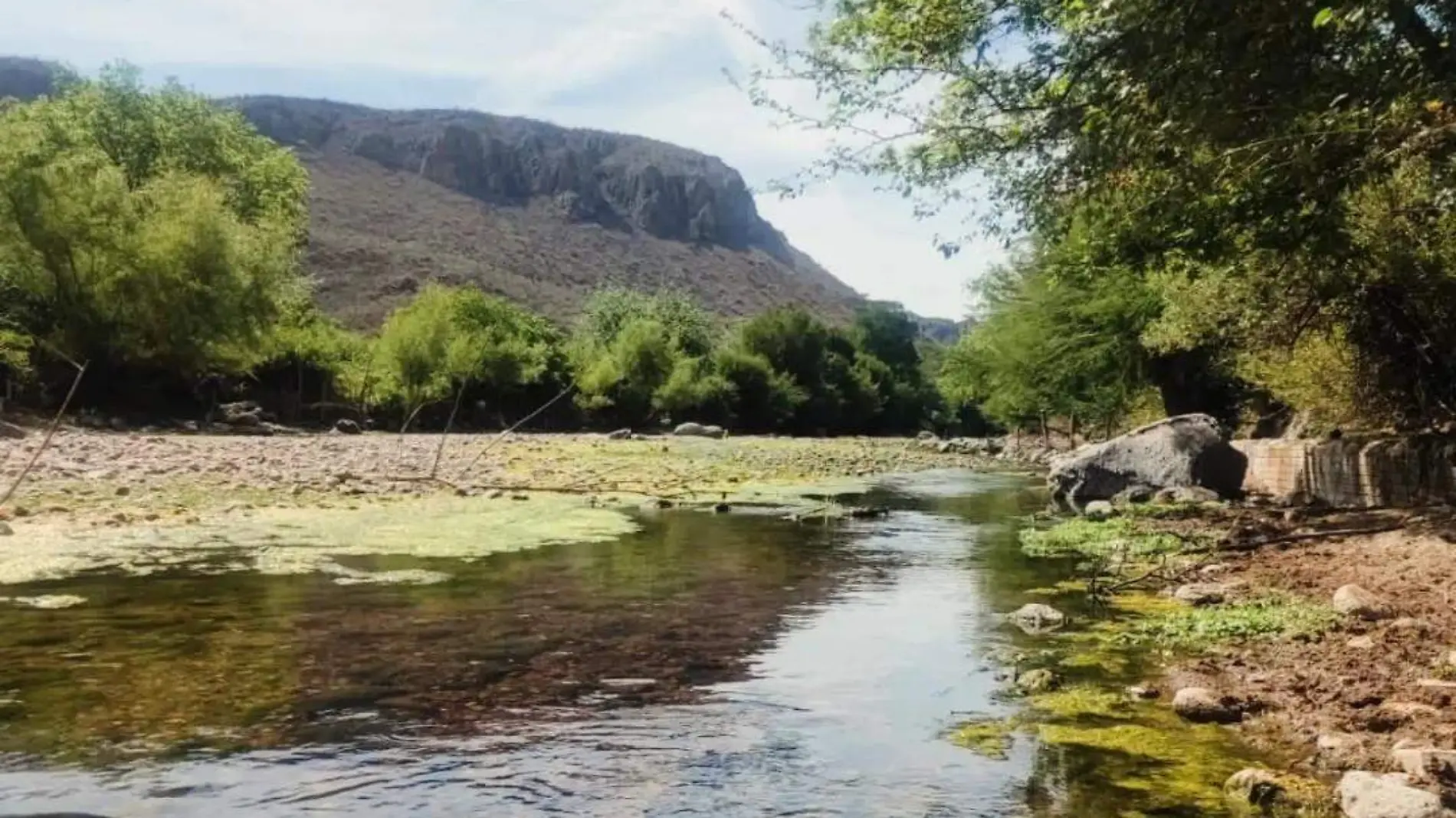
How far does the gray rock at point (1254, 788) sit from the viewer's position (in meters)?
5.55

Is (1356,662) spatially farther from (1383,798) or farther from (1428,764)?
(1383,798)

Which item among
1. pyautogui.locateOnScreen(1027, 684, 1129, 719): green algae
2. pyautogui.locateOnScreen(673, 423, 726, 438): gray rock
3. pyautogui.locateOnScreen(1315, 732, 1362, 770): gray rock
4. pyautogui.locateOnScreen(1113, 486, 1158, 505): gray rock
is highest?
pyautogui.locateOnScreen(673, 423, 726, 438): gray rock

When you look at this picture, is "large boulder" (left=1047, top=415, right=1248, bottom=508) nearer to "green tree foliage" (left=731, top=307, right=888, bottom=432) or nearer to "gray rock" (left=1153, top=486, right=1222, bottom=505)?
"gray rock" (left=1153, top=486, right=1222, bottom=505)

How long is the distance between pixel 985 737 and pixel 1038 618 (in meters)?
3.71

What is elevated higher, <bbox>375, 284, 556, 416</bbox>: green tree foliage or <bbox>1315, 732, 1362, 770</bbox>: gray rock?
<bbox>375, 284, 556, 416</bbox>: green tree foliage

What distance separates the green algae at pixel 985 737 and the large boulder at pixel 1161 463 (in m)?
17.2

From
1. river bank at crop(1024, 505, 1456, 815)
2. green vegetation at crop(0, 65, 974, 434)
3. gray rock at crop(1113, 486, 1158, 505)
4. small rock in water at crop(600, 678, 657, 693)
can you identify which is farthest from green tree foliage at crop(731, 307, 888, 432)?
small rock in water at crop(600, 678, 657, 693)

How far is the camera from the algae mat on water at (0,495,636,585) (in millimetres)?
12375

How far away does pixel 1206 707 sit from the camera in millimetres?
7035

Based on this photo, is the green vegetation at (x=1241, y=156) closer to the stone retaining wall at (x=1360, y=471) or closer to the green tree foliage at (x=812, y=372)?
the stone retaining wall at (x=1360, y=471)

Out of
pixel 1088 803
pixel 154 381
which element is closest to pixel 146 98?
pixel 154 381

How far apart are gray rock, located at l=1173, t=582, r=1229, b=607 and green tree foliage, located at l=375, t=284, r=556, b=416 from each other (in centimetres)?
4833

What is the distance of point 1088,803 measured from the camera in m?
5.63

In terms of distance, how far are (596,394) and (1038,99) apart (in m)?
64.6
